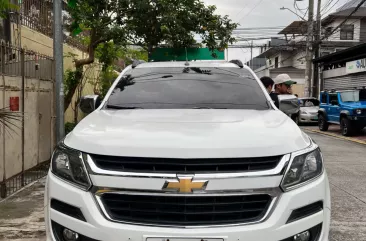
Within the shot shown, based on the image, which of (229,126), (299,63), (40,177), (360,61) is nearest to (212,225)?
(229,126)

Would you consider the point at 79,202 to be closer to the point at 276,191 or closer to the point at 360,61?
the point at 276,191

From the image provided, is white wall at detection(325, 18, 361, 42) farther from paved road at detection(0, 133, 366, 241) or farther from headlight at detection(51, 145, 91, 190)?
headlight at detection(51, 145, 91, 190)

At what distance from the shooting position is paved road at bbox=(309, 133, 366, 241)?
4.58 meters

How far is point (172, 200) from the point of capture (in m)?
2.54

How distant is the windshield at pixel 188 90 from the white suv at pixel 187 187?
3.82 ft

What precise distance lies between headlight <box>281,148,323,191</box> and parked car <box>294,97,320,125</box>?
19.4m

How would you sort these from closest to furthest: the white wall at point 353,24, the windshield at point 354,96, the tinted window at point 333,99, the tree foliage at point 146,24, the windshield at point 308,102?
1. the tree foliage at point 146,24
2. the windshield at point 354,96
3. the tinted window at point 333,99
4. the windshield at point 308,102
5. the white wall at point 353,24

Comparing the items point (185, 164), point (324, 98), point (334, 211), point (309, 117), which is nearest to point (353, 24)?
point (309, 117)

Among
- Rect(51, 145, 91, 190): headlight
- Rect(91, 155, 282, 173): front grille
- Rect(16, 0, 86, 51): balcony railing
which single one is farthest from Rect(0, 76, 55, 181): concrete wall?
Rect(91, 155, 282, 173): front grille

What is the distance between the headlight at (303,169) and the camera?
263 cm

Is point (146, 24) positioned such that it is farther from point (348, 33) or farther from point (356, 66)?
point (348, 33)

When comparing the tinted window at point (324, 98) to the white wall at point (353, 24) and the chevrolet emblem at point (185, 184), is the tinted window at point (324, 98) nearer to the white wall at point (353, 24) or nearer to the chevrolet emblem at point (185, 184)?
the chevrolet emblem at point (185, 184)

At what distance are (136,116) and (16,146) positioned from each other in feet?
11.7

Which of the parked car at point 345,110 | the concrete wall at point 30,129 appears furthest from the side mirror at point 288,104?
the parked car at point 345,110
